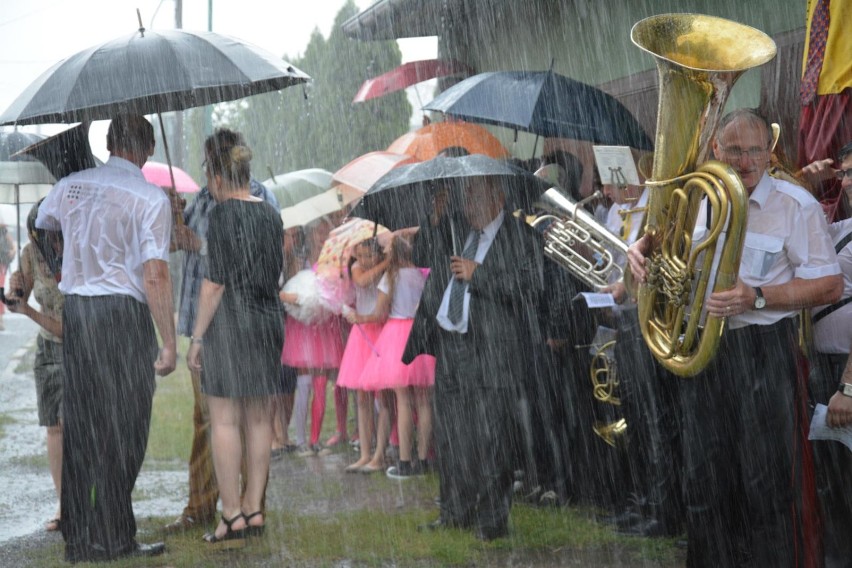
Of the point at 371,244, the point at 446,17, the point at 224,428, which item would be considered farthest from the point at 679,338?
the point at 446,17

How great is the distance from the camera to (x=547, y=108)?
6.24 m

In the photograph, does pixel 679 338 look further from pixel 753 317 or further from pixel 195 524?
pixel 195 524

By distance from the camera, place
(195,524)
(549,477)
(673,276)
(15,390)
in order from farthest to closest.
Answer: (15,390) → (549,477) → (195,524) → (673,276)

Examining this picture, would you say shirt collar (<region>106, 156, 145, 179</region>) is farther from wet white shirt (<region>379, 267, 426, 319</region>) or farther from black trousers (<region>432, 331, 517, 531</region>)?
wet white shirt (<region>379, 267, 426, 319</region>)

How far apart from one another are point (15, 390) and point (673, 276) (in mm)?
11076

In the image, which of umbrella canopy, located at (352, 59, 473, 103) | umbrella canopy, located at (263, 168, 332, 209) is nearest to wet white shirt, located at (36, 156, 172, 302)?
umbrella canopy, located at (263, 168, 332, 209)

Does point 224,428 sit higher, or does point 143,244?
point 143,244

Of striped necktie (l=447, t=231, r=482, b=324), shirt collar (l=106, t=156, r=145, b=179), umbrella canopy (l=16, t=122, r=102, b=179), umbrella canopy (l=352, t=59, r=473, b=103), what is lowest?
striped necktie (l=447, t=231, r=482, b=324)

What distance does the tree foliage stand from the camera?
2762cm

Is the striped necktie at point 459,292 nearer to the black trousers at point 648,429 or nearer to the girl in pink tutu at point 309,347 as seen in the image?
the black trousers at point 648,429

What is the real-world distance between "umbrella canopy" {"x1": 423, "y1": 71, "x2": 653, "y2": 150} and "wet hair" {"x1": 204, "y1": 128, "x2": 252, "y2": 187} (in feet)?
4.06

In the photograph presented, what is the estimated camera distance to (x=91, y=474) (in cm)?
553

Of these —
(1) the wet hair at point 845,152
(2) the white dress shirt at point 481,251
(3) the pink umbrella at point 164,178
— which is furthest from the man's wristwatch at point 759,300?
(3) the pink umbrella at point 164,178

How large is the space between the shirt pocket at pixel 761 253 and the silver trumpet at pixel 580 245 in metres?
1.12
